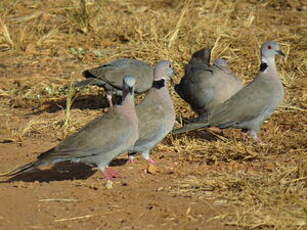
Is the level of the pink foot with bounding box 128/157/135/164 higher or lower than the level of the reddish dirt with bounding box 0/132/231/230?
lower

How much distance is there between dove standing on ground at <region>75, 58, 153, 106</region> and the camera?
8070 millimetres

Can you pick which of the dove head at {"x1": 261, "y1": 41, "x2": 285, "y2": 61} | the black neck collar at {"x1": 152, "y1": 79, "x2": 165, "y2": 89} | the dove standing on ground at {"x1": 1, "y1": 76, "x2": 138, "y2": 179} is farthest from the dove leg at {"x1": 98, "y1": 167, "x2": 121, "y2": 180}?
the dove head at {"x1": 261, "y1": 41, "x2": 285, "y2": 61}

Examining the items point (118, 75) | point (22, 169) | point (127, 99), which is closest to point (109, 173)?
point (127, 99)

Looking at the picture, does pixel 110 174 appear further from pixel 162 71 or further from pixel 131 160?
pixel 162 71

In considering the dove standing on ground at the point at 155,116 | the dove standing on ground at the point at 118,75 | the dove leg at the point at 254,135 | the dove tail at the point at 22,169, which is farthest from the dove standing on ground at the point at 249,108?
the dove tail at the point at 22,169

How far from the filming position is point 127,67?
8195 mm

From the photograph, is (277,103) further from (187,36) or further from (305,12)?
(305,12)

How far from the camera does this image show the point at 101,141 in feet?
19.4

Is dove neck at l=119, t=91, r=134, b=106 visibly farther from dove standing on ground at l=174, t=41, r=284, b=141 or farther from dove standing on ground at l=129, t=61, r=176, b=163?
dove standing on ground at l=174, t=41, r=284, b=141

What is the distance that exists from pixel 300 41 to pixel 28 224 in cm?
545

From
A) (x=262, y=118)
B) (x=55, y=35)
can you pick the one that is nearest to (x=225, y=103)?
(x=262, y=118)

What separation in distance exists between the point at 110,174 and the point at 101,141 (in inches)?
15.4

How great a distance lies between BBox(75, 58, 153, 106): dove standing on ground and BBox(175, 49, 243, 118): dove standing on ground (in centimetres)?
60

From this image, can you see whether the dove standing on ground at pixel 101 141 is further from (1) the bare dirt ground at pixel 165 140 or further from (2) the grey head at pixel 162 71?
(2) the grey head at pixel 162 71
